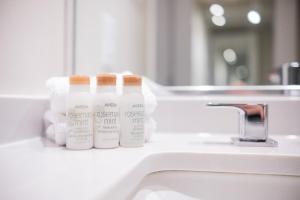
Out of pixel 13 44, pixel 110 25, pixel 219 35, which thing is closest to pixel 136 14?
pixel 110 25

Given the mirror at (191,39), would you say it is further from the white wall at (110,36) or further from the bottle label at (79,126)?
the bottle label at (79,126)

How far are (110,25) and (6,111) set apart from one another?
575mm

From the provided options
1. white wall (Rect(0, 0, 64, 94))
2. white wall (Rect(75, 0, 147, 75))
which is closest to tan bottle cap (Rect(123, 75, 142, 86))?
white wall (Rect(0, 0, 64, 94))

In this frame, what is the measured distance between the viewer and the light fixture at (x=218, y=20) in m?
1.06

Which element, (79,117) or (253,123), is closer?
(79,117)

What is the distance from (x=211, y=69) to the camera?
1.03 metres

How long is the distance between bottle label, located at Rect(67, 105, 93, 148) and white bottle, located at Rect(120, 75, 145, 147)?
64 mm

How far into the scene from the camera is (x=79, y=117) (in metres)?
0.51

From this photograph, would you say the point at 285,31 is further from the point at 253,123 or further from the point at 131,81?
the point at 131,81

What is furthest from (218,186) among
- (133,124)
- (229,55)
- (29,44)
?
(229,55)

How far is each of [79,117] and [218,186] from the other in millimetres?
266

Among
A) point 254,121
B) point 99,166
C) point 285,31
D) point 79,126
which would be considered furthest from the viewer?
point 285,31

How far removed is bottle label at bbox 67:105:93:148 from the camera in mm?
505

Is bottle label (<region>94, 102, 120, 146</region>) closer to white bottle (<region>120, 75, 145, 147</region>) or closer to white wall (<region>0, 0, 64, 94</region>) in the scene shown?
white bottle (<region>120, 75, 145, 147</region>)
